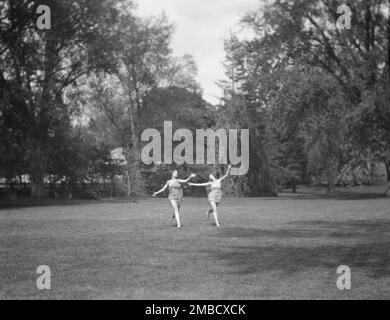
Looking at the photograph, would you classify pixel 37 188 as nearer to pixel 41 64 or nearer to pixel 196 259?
pixel 41 64

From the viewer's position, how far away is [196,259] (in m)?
13.7

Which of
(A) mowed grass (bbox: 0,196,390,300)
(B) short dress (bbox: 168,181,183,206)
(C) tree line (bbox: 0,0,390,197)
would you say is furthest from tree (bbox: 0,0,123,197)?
(B) short dress (bbox: 168,181,183,206)

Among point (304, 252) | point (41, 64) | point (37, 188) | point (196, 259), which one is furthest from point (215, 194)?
point (37, 188)

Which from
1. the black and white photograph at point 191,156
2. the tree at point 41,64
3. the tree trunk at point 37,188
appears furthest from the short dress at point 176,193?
the tree trunk at point 37,188

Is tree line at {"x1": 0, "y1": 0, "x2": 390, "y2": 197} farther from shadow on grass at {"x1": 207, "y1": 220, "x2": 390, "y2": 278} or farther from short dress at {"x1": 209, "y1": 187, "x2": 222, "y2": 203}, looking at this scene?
shadow on grass at {"x1": 207, "y1": 220, "x2": 390, "y2": 278}

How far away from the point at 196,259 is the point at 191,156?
42661mm

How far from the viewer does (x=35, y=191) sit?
2071 inches

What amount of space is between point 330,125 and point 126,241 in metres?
30.0

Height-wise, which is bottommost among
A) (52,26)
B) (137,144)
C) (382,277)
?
(382,277)

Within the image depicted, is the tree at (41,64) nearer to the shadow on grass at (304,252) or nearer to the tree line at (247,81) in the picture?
the tree line at (247,81)

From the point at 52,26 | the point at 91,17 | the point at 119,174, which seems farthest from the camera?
the point at 119,174

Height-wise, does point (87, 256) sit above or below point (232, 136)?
below

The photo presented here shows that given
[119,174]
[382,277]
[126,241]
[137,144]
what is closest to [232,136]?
[137,144]
